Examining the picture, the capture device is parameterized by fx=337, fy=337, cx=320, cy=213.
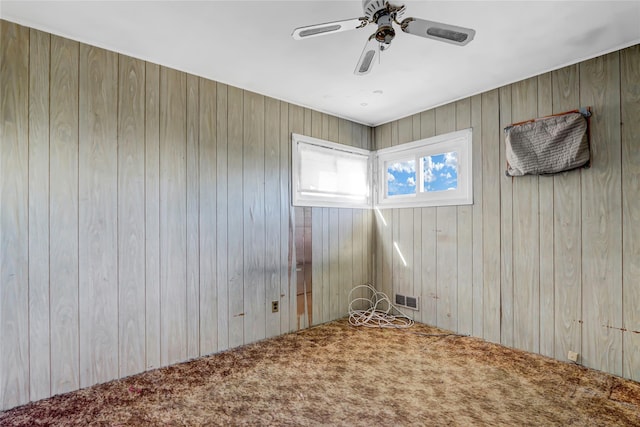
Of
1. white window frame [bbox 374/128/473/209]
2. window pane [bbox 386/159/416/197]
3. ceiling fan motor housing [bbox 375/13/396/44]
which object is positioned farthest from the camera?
window pane [bbox 386/159/416/197]

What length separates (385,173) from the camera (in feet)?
13.6

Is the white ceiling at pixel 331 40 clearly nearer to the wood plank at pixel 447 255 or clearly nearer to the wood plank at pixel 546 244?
the wood plank at pixel 546 244

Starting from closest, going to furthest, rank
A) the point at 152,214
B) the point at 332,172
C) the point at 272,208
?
1. the point at 152,214
2. the point at 272,208
3. the point at 332,172

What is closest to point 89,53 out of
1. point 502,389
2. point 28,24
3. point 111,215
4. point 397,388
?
point 28,24

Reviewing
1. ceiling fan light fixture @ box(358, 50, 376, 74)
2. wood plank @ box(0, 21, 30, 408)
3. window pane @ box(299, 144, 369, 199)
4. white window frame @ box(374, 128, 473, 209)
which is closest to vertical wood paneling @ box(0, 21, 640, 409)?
wood plank @ box(0, 21, 30, 408)

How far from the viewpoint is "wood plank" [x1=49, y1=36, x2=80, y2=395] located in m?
2.17

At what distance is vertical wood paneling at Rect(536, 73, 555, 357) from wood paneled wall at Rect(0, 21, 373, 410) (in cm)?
220

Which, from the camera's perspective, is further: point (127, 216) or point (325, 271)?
point (325, 271)

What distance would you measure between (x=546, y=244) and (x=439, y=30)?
6.70 ft

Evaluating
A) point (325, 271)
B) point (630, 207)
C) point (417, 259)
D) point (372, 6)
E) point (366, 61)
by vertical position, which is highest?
point (372, 6)

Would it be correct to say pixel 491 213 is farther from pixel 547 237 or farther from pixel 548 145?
pixel 548 145

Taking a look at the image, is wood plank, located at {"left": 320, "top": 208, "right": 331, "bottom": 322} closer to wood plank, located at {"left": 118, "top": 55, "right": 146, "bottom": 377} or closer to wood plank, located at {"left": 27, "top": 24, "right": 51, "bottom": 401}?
wood plank, located at {"left": 118, "top": 55, "right": 146, "bottom": 377}

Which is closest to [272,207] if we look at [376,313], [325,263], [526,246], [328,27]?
[325,263]

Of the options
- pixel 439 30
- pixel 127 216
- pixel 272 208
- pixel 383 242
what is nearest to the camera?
pixel 439 30
